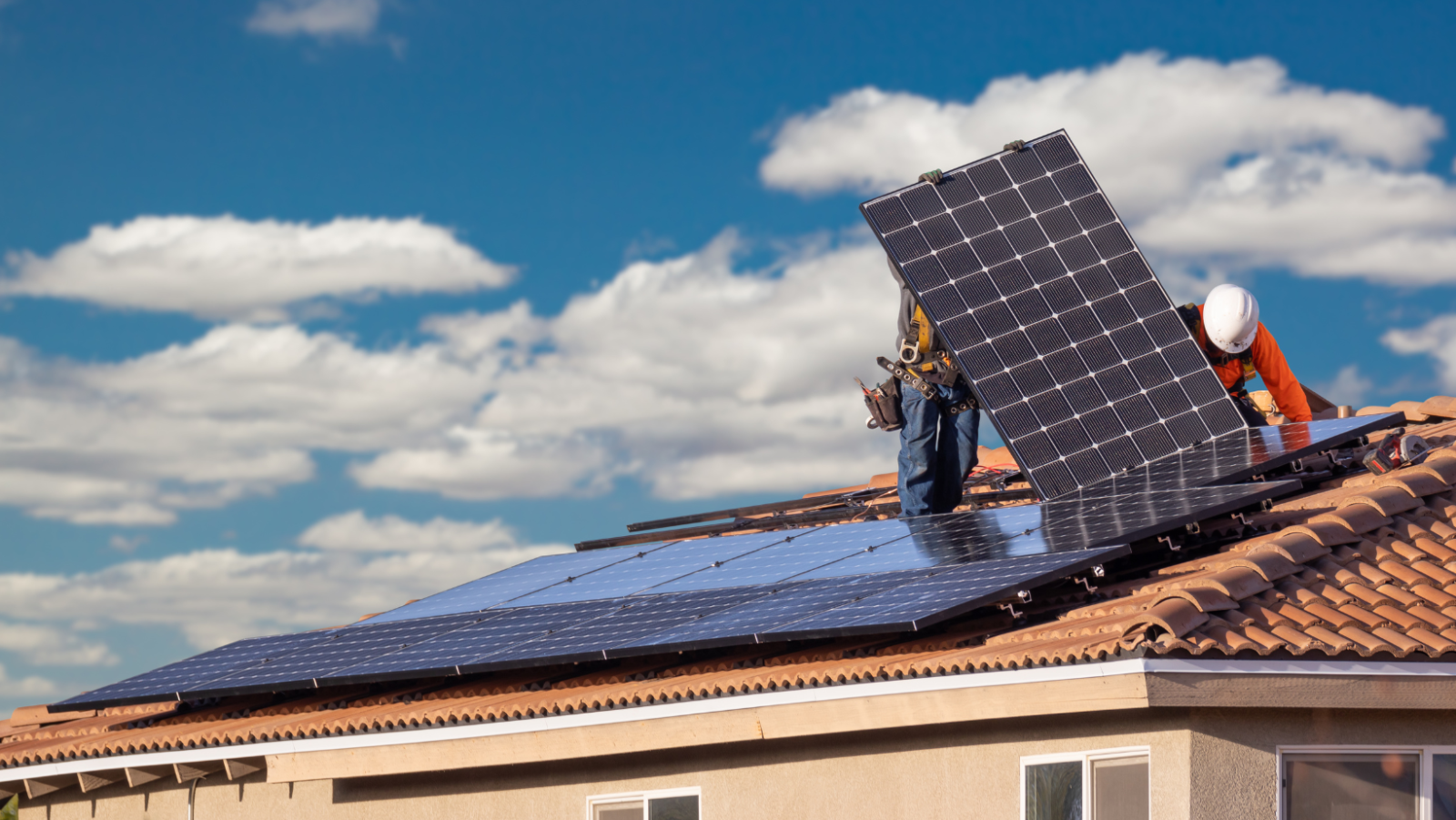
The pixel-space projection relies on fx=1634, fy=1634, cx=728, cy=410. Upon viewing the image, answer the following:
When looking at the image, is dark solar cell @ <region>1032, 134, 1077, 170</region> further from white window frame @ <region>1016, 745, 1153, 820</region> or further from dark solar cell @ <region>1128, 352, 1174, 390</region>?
white window frame @ <region>1016, 745, 1153, 820</region>

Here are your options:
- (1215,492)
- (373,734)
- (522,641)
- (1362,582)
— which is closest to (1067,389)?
(1215,492)

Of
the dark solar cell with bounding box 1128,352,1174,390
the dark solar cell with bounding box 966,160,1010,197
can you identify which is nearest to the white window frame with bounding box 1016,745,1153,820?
the dark solar cell with bounding box 1128,352,1174,390

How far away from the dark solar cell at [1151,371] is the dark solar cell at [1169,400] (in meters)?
0.06

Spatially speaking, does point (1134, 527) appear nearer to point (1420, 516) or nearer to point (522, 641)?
point (1420, 516)

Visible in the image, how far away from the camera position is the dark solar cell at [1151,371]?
14.9 meters

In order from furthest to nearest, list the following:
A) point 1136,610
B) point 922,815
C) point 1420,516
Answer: point 1420,516 < point 922,815 < point 1136,610

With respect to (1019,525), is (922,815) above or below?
below

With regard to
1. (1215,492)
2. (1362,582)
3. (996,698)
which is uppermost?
(1215,492)

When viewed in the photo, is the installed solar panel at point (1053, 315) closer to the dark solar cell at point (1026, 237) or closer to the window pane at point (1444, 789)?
the dark solar cell at point (1026, 237)

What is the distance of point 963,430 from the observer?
647 inches

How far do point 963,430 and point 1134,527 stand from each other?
17.6 feet

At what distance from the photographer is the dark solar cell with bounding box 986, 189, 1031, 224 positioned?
16016 mm

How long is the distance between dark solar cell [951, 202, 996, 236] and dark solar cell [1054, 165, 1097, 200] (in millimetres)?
475

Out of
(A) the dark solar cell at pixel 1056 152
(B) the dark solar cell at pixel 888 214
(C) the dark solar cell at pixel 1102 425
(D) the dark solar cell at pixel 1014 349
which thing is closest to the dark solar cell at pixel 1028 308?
(D) the dark solar cell at pixel 1014 349
